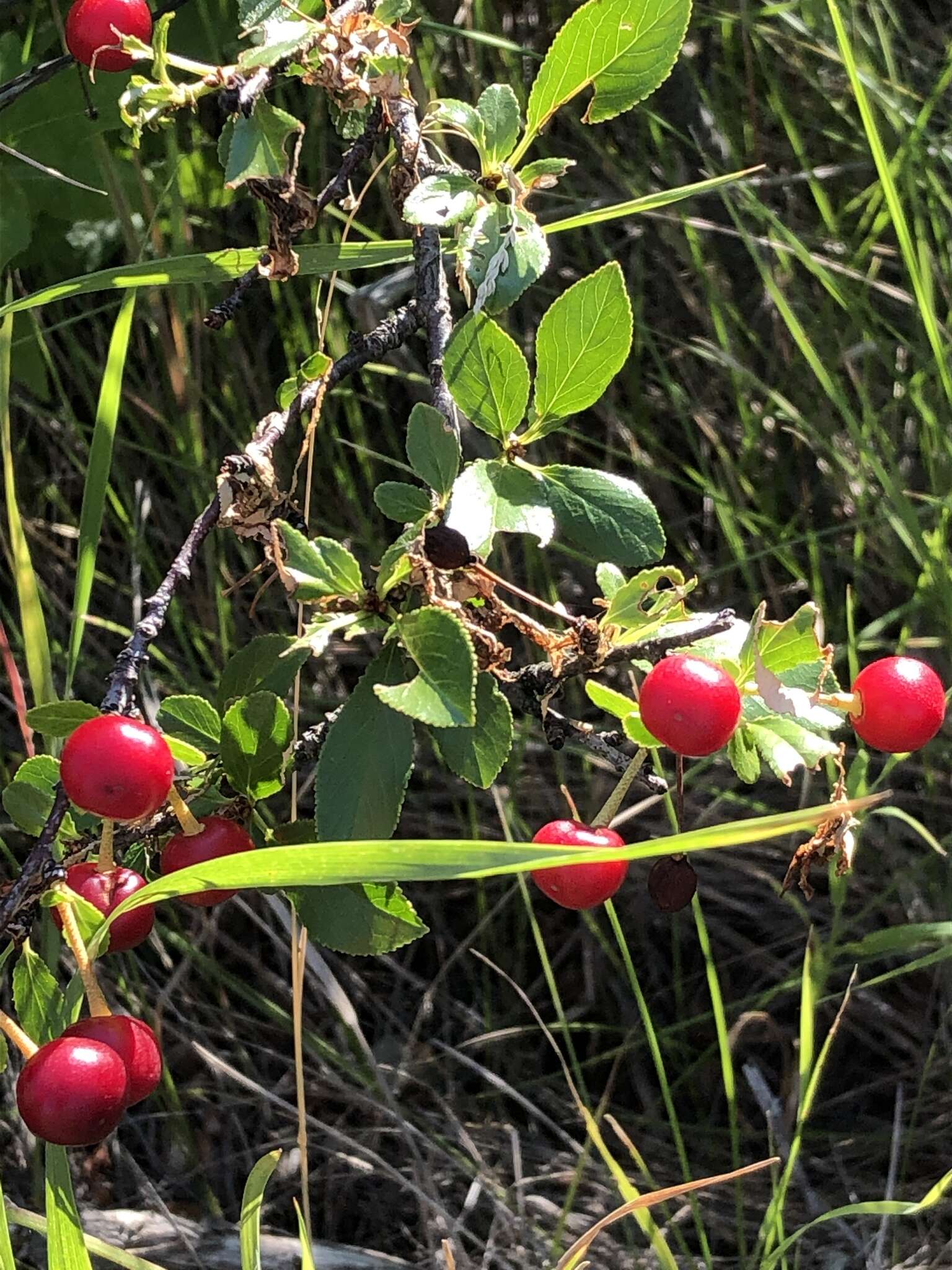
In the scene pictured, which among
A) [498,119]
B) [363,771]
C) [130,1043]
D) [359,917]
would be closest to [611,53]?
[498,119]

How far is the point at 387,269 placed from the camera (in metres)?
1.73

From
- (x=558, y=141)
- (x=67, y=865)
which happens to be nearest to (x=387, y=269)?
(x=558, y=141)

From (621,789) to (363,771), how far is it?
177 mm

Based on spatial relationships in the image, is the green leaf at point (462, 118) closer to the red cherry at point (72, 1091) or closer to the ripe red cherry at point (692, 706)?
the ripe red cherry at point (692, 706)

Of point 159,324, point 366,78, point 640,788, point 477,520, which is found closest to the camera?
point 477,520

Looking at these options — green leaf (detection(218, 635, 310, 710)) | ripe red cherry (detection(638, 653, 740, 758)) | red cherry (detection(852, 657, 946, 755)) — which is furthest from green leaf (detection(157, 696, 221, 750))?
red cherry (detection(852, 657, 946, 755))

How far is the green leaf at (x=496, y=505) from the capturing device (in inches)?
30.0

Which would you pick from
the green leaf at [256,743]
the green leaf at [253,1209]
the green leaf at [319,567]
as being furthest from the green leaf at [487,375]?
the green leaf at [253,1209]

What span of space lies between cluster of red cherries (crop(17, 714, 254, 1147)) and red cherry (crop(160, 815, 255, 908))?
5 centimetres

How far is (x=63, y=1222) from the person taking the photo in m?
0.94

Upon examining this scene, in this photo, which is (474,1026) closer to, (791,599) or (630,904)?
(630,904)

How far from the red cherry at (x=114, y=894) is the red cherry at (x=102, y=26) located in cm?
65

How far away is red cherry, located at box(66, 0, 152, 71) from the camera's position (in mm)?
958

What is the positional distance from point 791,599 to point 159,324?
1.05 meters
